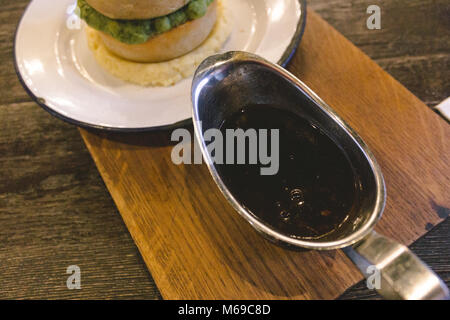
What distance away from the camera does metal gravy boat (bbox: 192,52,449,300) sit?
1.98 ft

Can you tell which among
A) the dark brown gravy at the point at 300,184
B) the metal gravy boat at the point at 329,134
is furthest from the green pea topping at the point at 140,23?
the dark brown gravy at the point at 300,184

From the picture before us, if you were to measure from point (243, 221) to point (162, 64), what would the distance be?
2.02ft

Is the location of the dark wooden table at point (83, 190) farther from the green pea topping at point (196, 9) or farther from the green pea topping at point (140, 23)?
the green pea topping at point (196, 9)

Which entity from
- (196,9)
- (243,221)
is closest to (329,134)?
(243,221)

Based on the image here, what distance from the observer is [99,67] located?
1.27 m

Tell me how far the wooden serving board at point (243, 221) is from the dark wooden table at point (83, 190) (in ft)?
0.28

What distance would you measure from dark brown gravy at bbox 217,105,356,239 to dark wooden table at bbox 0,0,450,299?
209mm

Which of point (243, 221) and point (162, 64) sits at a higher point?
point (162, 64)

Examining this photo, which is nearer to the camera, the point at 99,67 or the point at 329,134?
the point at 329,134

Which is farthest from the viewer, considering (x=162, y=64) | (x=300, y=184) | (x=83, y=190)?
(x=162, y=64)

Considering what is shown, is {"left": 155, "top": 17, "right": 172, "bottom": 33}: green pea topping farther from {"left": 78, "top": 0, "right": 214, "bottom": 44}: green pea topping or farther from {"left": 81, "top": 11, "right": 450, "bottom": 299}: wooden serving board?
{"left": 81, "top": 11, "right": 450, "bottom": 299}: wooden serving board

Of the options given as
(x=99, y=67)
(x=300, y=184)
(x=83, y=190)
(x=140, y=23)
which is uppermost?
(x=140, y=23)

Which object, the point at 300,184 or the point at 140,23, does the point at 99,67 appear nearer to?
the point at 140,23

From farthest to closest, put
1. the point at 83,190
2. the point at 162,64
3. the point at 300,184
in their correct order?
the point at 162,64 → the point at 83,190 → the point at 300,184
